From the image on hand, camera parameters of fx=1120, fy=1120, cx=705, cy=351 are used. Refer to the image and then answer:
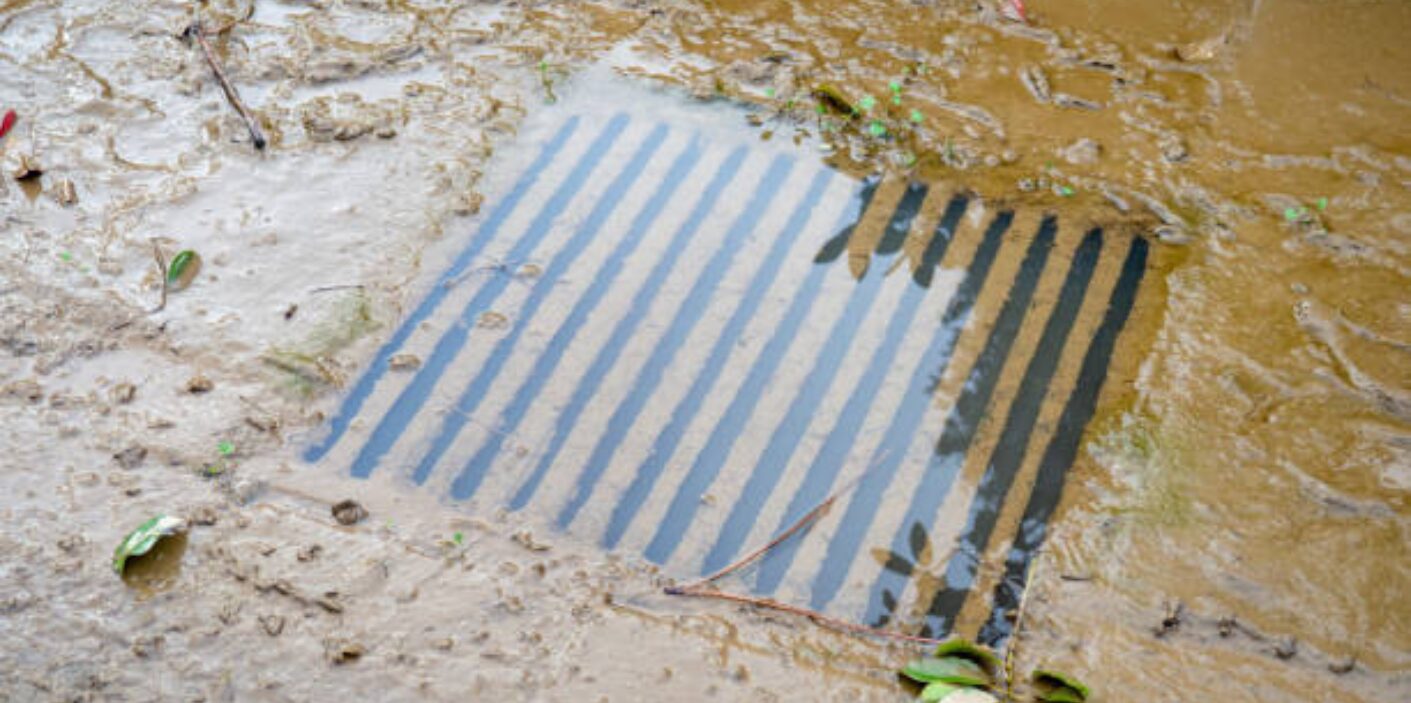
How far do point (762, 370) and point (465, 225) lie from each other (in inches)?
38.8

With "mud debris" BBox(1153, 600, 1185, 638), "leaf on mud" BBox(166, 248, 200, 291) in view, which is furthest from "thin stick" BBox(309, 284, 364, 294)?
"mud debris" BBox(1153, 600, 1185, 638)

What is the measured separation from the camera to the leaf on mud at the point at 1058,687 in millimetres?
2250

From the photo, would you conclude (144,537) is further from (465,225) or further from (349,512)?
(465,225)

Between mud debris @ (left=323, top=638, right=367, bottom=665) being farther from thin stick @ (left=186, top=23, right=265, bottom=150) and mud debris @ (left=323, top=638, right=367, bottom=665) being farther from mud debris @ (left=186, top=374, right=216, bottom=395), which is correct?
thin stick @ (left=186, top=23, right=265, bottom=150)

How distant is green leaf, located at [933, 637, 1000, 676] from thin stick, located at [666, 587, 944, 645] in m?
0.05

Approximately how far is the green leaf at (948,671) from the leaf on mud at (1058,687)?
10cm

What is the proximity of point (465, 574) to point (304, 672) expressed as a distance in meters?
0.38

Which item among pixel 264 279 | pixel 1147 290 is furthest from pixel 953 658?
pixel 264 279

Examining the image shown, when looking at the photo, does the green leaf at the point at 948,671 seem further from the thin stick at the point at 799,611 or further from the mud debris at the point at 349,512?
the mud debris at the point at 349,512

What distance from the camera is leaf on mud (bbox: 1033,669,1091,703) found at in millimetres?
2250

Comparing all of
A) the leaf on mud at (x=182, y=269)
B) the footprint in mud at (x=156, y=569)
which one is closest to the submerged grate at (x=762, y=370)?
the footprint in mud at (x=156, y=569)

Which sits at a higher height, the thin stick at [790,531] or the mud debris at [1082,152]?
the mud debris at [1082,152]

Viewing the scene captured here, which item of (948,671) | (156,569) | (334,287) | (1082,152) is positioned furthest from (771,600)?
(1082,152)

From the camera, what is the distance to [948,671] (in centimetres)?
229
